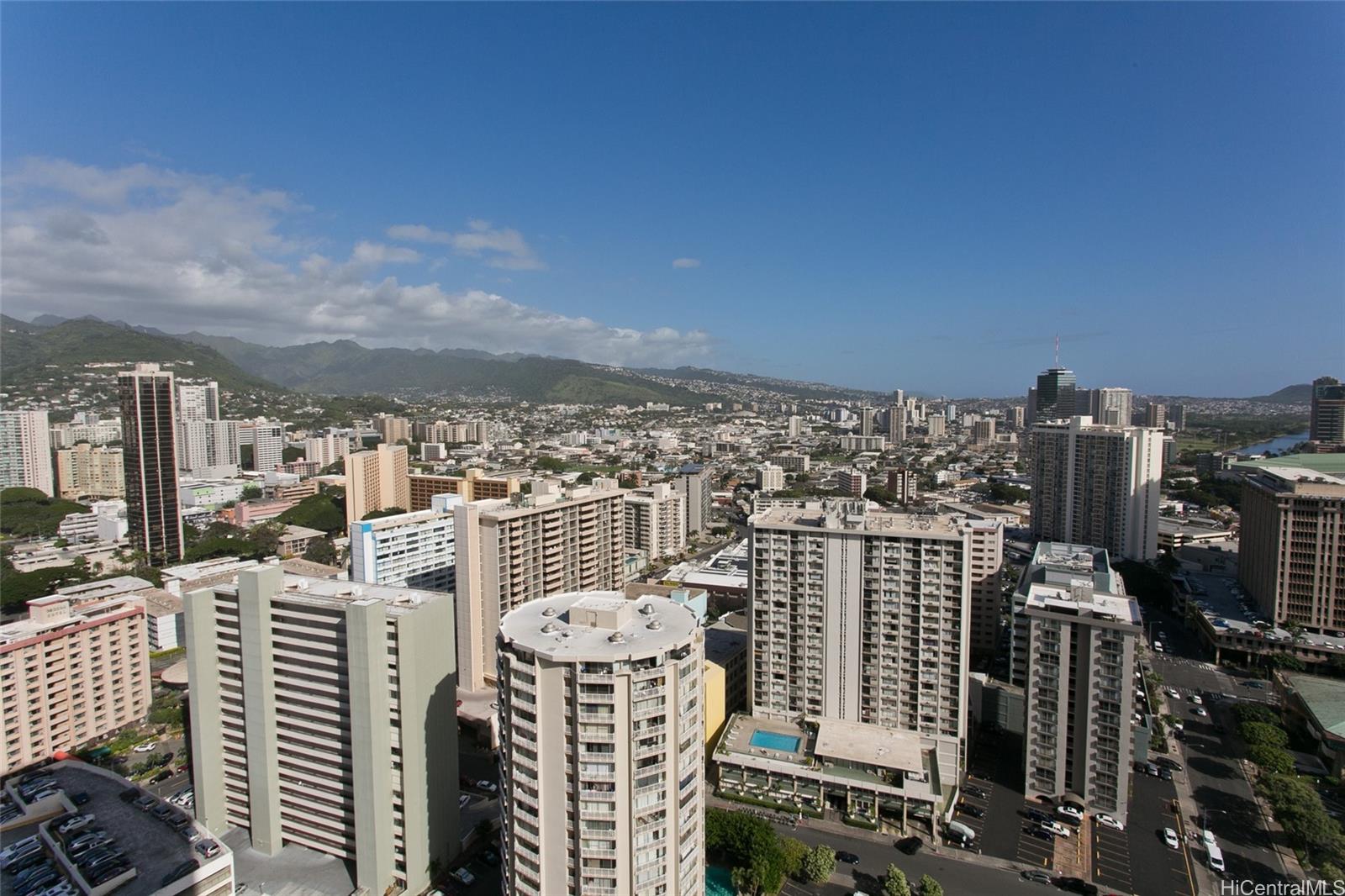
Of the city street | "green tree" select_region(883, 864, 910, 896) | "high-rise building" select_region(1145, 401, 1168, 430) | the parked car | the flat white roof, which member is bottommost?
the city street

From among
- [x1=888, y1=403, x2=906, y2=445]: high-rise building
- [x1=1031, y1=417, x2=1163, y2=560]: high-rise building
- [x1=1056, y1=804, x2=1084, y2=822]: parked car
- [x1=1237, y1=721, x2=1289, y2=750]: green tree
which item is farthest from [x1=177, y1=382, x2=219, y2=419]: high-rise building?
[x1=888, y1=403, x2=906, y2=445]: high-rise building

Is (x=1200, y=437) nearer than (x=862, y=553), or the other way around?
(x=862, y=553)

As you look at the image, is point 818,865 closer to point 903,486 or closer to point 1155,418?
point 903,486

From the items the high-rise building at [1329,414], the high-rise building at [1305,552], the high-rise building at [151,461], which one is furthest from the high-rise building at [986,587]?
the high-rise building at [1329,414]

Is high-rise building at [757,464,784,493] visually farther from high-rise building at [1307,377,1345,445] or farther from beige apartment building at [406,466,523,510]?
high-rise building at [1307,377,1345,445]

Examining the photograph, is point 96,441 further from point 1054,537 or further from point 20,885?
point 1054,537

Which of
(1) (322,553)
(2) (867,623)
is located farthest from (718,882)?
(1) (322,553)

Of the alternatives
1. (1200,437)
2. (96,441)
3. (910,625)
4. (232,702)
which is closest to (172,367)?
(96,441)
